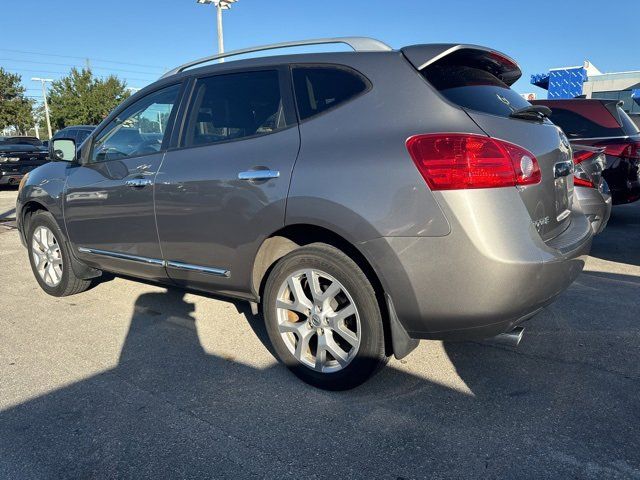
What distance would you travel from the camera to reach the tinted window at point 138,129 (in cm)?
359

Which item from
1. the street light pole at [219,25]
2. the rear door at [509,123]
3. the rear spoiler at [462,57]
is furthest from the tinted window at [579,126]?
the street light pole at [219,25]

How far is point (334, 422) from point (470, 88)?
74.4 inches

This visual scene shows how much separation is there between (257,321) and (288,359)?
3.23 ft

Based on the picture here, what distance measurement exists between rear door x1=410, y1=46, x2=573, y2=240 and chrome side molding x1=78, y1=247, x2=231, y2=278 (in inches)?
67.3

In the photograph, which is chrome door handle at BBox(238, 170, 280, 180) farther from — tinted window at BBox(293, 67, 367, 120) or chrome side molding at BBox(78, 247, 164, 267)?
chrome side molding at BBox(78, 247, 164, 267)

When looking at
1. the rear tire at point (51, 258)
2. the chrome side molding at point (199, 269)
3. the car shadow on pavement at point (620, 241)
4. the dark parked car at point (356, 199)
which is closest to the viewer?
the dark parked car at point (356, 199)

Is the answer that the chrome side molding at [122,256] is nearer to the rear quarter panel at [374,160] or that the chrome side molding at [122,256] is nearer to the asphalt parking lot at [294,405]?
the asphalt parking lot at [294,405]

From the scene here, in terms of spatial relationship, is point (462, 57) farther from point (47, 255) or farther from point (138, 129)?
point (47, 255)

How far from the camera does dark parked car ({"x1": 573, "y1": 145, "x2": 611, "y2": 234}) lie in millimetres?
3738

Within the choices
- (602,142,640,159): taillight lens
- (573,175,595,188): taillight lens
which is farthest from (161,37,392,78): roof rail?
(602,142,640,159): taillight lens

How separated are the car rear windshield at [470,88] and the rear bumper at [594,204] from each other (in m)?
0.98

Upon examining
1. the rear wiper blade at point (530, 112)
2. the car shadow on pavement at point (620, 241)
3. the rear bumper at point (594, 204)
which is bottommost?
the car shadow on pavement at point (620, 241)

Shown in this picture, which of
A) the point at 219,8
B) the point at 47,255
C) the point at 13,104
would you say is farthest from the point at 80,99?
the point at 47,255

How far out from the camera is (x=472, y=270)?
2.25 m
